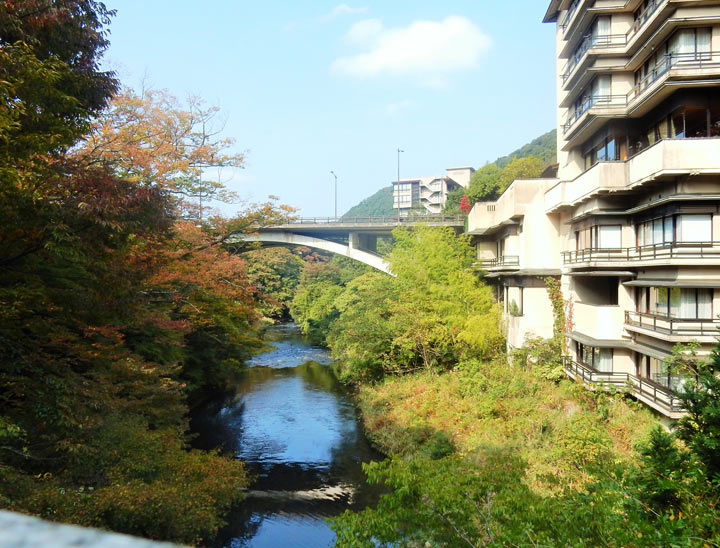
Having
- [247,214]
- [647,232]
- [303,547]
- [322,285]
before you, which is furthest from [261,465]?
[322,285]

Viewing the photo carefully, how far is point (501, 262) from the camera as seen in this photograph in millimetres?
22547

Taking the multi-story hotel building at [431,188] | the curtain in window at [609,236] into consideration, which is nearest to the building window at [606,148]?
the curtain in window at [609,236]

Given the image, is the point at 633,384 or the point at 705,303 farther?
the point at 633,384

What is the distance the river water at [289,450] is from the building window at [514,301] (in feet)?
24.6

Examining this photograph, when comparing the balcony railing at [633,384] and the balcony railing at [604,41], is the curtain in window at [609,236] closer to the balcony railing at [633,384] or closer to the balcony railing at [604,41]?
the balcony railing at [633,384]

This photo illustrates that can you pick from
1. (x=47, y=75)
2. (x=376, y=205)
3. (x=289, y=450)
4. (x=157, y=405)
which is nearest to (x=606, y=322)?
(x=289, y=450)

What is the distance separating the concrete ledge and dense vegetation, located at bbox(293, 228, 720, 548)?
517 cm

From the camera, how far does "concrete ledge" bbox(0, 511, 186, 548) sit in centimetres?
81

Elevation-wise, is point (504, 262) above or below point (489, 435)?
above

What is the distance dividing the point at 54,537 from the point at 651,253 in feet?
48.4

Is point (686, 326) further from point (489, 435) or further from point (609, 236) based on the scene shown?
point (489, 435)

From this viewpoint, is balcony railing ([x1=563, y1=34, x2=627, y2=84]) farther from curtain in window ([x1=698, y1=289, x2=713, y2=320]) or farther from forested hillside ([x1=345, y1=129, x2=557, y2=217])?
forested hillside ([x1=345, y1=129, x2=557, y2=217])

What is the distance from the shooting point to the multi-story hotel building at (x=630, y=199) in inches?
472

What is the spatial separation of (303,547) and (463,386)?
884 centimetres
